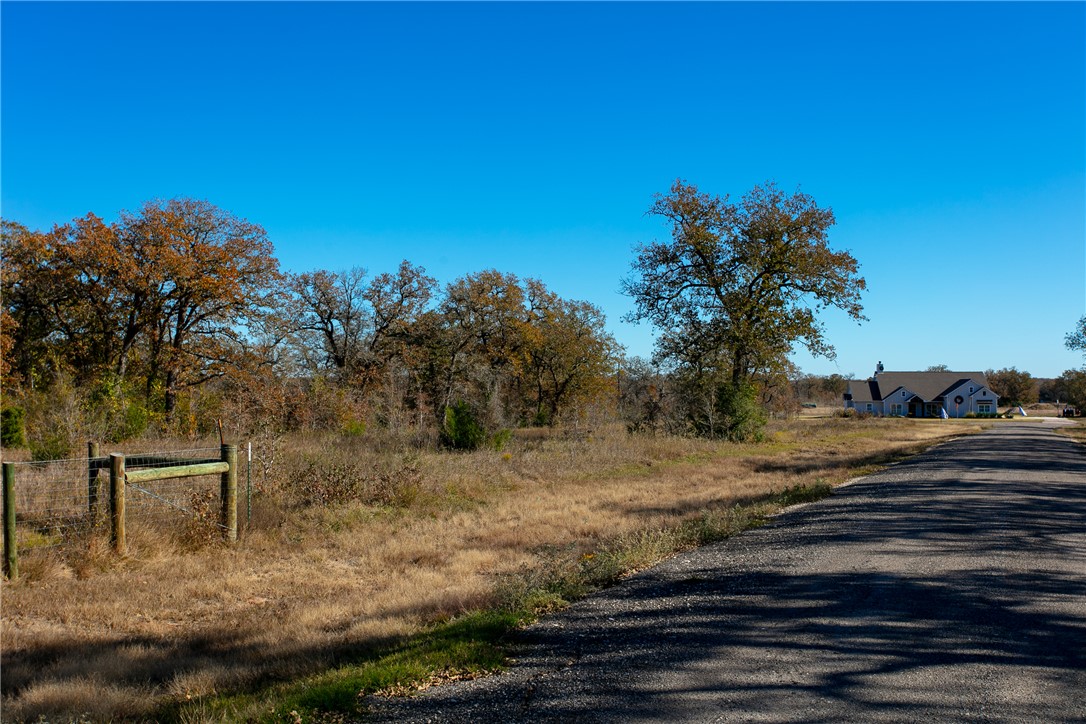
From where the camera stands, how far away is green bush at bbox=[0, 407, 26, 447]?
2080 centimetres

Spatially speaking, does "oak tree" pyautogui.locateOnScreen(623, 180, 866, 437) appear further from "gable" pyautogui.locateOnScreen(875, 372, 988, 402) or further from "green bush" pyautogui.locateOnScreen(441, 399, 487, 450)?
"gable" pyautogui.locateOnScreen(875, 372, 988, 402)

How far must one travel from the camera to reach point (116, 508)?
10039 millimetres

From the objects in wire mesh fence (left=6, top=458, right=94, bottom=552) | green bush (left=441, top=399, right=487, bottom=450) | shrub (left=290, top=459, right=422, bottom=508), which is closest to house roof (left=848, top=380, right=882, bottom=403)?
green bush (left=441, top=399, right=487, bottom=450)

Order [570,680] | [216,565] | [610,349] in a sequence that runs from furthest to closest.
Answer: [610,349]
[216,565]
[570,680]

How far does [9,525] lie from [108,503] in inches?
55.5

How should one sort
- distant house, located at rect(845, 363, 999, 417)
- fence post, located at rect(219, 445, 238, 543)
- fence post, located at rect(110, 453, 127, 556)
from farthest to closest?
distant house, located at rect(845, 363, 999, 417), fence post, located at rect(219, 445, 238, 543), fence post, located at rect(110, 453, 127, 556)

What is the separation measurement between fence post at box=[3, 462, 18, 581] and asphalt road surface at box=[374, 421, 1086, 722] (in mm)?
6836

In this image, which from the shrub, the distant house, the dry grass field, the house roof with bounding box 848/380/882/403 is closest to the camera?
the dry grass field

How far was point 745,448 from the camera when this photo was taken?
29984mm

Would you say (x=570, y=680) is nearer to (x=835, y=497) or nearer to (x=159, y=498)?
(x=159, y=498)

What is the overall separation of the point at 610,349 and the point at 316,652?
130 ft

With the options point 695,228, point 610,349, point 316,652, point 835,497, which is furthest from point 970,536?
point 610,349

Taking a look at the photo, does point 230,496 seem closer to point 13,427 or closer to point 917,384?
point 13,427

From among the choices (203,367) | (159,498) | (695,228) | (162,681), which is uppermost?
(695,228)
